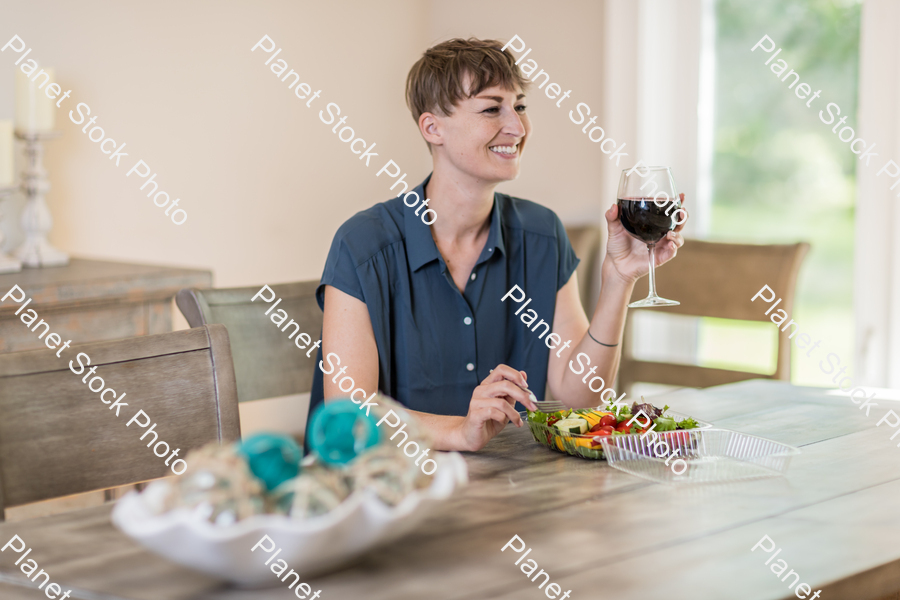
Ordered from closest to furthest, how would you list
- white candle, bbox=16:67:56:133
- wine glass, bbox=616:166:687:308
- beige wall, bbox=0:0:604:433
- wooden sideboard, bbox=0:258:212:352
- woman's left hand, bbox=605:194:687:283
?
wine glass, bbox=616:166:687:308, woman's left hand, bbox=605:194:687:283, wooden sideboard, bbox=0:258:212:352, white candle, bbox=16:67:56:133, beige wall, bbox=0:0:604:433

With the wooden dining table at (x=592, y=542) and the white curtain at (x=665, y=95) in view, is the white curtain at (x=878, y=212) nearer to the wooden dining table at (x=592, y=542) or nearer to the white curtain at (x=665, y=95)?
the white curtain at (x=665, y=95)

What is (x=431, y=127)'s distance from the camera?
1.77 meters

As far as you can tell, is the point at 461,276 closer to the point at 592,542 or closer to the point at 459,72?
the point at 459,72

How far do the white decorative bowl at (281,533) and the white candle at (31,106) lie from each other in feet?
6.25

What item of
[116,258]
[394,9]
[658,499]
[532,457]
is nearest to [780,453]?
[658,499]

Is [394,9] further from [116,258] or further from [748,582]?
[748,582]

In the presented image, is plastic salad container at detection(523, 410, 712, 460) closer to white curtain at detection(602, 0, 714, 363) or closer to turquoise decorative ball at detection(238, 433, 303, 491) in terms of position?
turquoise decorative ball at detection(238, 433, 303, 491)

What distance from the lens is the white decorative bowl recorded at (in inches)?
28.0

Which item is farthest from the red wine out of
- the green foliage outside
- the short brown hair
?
the green foliage outside

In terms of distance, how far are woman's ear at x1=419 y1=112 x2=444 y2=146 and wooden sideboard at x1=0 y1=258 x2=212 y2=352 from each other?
0.77 meters

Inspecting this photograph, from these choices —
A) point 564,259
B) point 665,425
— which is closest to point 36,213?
point 564,259

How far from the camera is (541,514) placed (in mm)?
990

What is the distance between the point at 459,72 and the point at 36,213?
1347mm

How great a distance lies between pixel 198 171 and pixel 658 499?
2.30m
